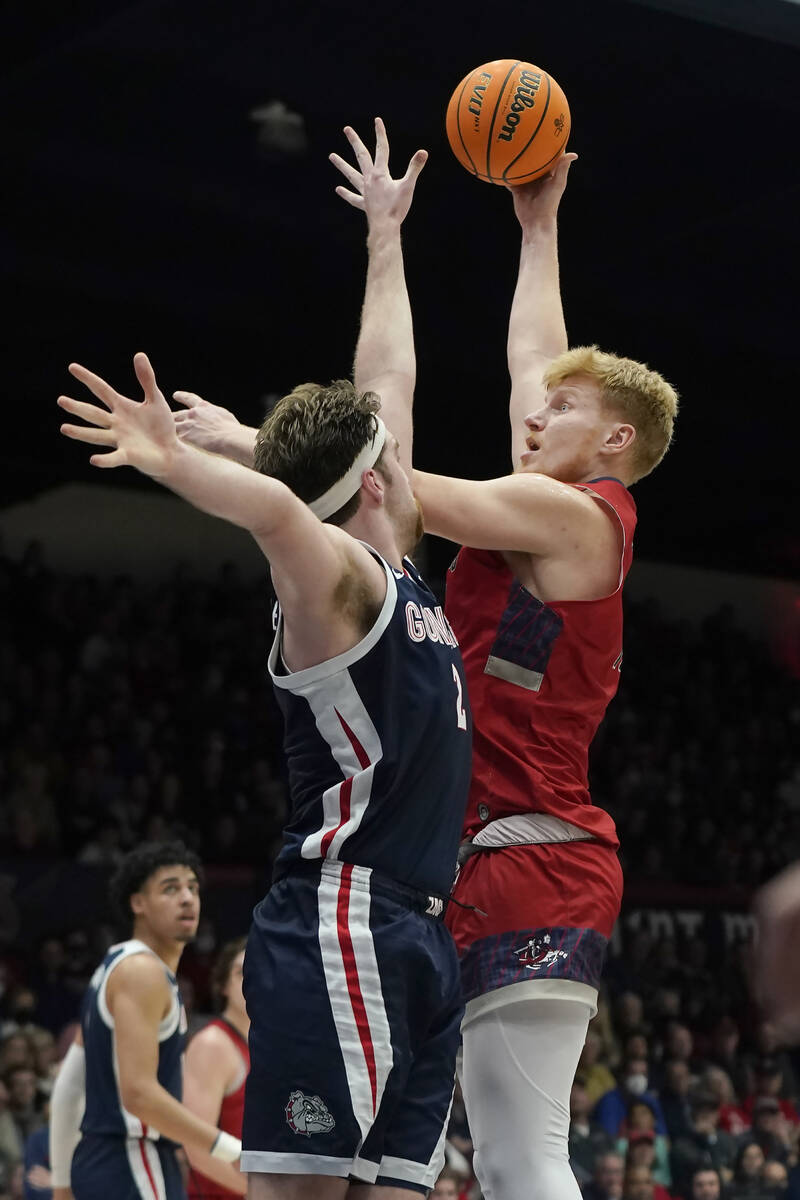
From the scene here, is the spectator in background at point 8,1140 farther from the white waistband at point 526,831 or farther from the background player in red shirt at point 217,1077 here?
the white waistband at point 526,831

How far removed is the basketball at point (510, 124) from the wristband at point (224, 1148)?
3564 mm

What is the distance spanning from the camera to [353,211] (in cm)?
1352

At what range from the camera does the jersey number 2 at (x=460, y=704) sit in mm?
3520

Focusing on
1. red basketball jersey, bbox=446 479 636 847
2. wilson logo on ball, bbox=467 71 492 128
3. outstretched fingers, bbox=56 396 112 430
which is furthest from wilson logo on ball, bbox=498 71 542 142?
outstretched fingers, bbox=56 396 112 430

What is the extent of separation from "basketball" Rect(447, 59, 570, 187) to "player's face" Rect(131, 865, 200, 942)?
3.18 m

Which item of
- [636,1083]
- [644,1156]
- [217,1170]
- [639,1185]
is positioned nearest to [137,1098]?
[217,1170]

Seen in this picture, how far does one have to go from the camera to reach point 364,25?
10852mm

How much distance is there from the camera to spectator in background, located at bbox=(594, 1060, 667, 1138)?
39.9 ft

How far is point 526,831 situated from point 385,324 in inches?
53.3

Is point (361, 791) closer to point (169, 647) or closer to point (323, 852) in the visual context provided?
point (323, 852)

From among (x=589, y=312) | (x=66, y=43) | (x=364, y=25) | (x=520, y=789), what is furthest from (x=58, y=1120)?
(x=589, y=312)

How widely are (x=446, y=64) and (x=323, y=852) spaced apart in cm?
888

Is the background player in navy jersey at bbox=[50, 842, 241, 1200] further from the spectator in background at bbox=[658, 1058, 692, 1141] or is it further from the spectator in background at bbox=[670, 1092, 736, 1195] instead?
the spectator in background at bbox=[658, 1058, 692, 1141]

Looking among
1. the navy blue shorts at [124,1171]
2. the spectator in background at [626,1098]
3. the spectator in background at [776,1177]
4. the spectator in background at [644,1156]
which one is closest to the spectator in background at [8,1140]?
the navy blue shorts at [124,1171]
